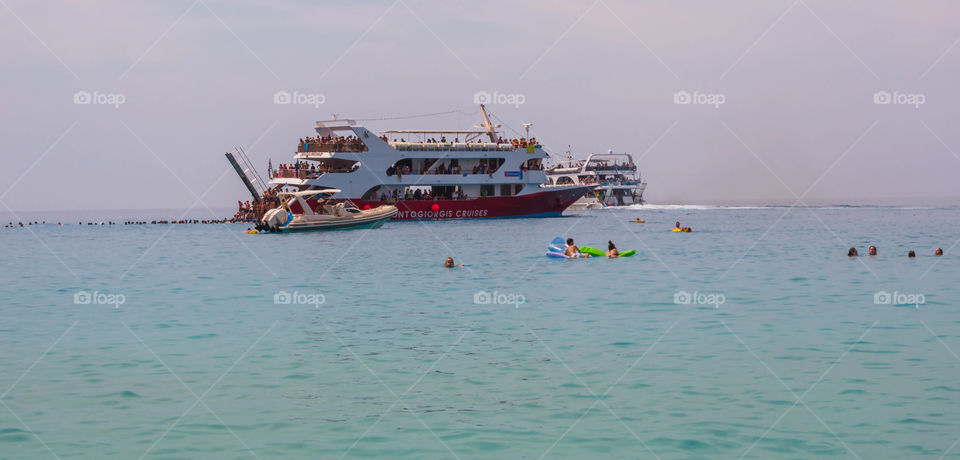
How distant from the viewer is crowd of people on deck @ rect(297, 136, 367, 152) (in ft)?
241

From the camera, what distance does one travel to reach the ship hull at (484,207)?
77625 millimetres

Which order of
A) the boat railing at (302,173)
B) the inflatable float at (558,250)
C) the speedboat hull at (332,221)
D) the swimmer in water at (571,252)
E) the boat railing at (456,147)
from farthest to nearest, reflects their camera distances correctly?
the boat railing at (456,147), the boat railing at (302,173), the speedboat hull at (332,221), the inflatable float at (558,250), the swimmer in water at (571,252)

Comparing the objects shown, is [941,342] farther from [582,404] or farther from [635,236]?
[635,236]

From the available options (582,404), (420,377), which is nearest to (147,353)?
(420,377)

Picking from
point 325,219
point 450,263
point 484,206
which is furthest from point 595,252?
point 484,206

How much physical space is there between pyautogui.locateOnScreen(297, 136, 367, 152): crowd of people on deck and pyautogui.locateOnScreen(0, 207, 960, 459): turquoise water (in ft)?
134

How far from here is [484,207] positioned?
79.7 metres

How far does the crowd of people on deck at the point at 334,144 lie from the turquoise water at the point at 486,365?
40702 millimetres

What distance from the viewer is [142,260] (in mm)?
43844

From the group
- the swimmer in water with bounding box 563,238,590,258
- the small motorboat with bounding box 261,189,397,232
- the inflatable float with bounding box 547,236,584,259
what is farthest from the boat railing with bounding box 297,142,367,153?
the swimmer in water with bounding box 563,238,590,258

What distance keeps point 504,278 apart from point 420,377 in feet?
54.7

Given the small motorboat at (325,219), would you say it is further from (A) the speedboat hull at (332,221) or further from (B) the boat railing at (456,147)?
(B) the boat railing at (456,147)

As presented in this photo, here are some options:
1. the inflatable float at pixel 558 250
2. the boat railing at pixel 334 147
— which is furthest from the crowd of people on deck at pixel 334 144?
the inflatable float at pixel 558 250

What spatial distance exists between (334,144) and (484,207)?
1403 centimetres
